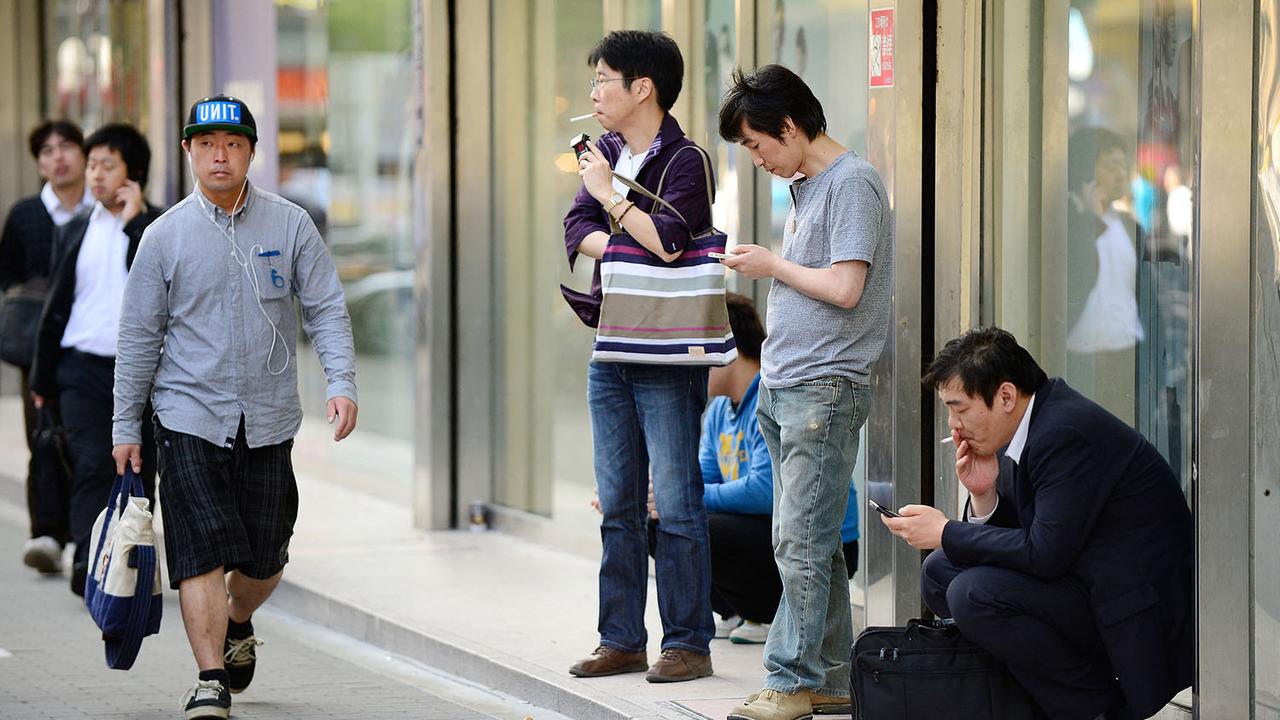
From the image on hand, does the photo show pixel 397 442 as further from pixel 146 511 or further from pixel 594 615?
pixel 146 511

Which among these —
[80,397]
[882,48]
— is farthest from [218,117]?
[80,397]

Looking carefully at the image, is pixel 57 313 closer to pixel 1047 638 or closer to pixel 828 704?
pixel 828 704

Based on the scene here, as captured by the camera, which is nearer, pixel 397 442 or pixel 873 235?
pixel 873 235

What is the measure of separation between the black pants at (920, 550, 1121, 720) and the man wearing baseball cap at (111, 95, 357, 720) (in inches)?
74.3

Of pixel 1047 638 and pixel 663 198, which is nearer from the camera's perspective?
pixel 1047 638

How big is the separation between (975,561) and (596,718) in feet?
4.59

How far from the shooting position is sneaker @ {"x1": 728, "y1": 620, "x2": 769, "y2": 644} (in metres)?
6.34

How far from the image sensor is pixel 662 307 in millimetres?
5441

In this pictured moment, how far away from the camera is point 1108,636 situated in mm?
4492

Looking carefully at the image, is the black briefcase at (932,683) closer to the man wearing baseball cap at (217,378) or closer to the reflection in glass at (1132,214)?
the reflection in glass at (1132,214)

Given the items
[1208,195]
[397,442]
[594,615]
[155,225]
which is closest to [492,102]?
[397,442]

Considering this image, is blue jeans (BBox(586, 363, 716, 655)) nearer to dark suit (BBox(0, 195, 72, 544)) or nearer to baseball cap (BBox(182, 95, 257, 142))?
baseball cap (BBox(182, 95, 257, 142))

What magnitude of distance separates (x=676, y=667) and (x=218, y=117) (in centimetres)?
210

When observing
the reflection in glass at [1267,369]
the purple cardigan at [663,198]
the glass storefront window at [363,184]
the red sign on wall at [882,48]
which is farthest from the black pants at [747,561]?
the glass storefront window at [363,184]
